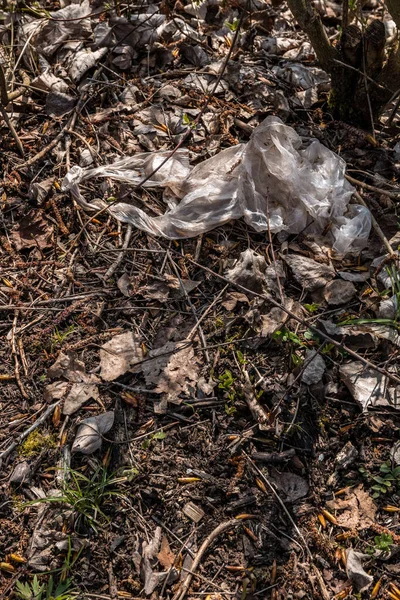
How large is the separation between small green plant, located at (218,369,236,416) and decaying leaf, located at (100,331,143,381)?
1.24ft

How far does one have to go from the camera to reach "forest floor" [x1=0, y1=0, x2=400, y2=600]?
207cm

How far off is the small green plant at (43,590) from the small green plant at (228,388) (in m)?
0.89

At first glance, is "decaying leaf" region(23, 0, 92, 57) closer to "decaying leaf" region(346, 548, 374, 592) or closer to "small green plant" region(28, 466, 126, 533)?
"small green plant" region(28, 466, 126, 533)

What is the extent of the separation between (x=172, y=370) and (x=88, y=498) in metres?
0.64

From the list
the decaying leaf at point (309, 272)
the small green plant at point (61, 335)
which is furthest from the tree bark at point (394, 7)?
the small green plant at point (61, 335)

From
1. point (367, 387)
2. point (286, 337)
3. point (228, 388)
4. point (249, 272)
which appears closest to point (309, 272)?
point (249, 272)

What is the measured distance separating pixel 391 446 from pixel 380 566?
46cm

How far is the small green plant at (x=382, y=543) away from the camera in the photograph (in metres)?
2.05

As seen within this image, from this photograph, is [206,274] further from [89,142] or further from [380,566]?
[380,566]

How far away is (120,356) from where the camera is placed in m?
2.47

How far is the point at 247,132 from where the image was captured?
10.4 ft

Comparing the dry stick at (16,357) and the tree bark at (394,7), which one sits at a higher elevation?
the tree bark at (394,7)

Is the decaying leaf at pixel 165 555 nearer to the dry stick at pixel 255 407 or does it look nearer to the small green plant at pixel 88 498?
the small green plant at pixel 88 498

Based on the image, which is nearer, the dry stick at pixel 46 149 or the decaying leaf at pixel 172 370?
the decaying leaf at pixel 172 370
